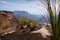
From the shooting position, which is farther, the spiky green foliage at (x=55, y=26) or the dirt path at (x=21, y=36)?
the dirt path at (x=21, y=36)

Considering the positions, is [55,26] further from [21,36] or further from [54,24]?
[21,36]

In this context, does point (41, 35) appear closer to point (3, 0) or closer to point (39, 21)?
point (39, 21)

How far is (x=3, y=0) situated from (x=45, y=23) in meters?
0.73

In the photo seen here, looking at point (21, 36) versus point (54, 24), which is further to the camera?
point (21, 36)

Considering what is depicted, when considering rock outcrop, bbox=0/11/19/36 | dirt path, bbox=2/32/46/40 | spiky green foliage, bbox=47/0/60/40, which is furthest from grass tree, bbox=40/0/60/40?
rock outcrop, bbox=0/11/19/36

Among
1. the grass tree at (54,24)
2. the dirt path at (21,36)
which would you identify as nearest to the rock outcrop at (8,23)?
the dirt path at (21,36)

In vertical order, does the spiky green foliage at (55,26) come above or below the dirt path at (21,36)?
above

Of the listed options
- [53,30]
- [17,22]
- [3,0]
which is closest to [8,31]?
[17,22]

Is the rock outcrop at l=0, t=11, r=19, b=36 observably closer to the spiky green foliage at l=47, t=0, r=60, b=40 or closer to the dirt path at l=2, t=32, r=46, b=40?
the dirt path at l=2, t=32, r=46, b=40

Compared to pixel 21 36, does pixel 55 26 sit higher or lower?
higher

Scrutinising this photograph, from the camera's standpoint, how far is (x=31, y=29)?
2604mm

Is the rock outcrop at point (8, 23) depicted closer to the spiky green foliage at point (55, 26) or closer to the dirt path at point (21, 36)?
the dirt path at point (21, 36)

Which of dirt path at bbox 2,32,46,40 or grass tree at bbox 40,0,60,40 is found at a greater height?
grass tree at bbox 40,0,60,40

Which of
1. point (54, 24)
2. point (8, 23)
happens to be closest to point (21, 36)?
point (8, 23)
